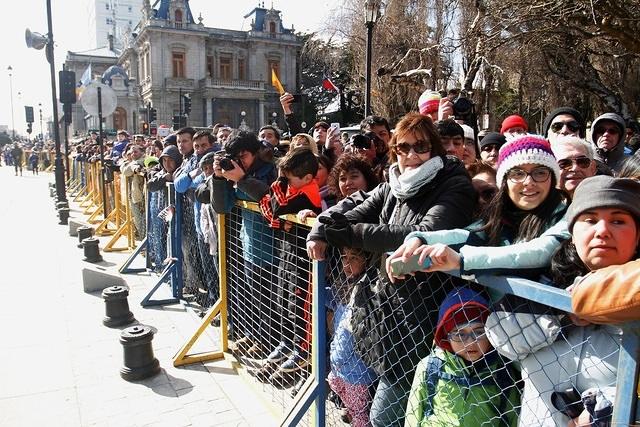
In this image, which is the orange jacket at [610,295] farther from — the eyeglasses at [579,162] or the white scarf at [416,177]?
the eyeglasses at [579,162]

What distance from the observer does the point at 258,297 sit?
13.5 ft

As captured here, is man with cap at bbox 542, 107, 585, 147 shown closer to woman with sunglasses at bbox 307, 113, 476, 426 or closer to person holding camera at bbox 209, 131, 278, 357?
woman with sunglasses at bbox 307, 113, 476, 426

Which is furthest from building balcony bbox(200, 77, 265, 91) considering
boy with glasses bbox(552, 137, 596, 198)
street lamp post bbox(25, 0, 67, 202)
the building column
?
boy with glasses bbox(552, 137, 596, 198)

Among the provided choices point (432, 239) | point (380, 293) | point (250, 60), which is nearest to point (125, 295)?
point (380, 293)

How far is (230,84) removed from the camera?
57312mm

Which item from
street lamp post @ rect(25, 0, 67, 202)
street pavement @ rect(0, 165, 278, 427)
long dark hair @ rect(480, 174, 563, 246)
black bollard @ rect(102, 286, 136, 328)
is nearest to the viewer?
long dark hair @ rect(480, 174, 563, 246)

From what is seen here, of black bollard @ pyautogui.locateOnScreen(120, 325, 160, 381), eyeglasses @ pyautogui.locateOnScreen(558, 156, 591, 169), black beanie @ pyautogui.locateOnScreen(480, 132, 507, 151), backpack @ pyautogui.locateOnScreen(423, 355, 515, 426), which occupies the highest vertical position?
black beanie @ pyautogui.locateOnScreen(480, 132, 507, 151)

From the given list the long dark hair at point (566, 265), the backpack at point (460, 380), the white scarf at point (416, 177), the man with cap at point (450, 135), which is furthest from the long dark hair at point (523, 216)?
the man with cap at point (450, 135)

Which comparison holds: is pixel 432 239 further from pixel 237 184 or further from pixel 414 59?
pixel 414 59

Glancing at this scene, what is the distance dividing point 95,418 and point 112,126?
6479 centimetres

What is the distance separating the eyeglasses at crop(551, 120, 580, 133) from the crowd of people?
0.4 inches

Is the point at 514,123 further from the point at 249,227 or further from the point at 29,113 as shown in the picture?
the point at 29,113

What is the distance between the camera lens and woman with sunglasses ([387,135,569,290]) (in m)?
1.81

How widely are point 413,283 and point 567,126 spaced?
2.31m
